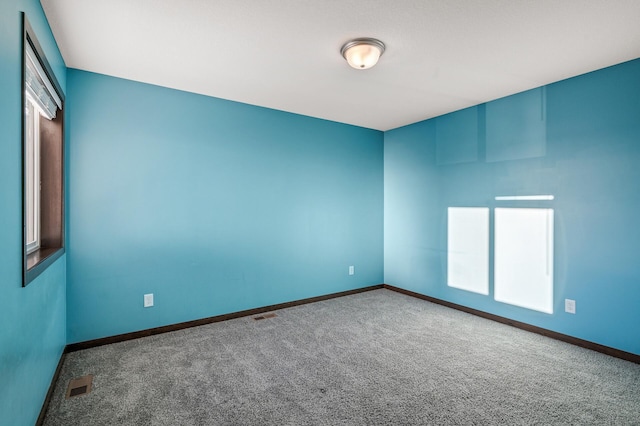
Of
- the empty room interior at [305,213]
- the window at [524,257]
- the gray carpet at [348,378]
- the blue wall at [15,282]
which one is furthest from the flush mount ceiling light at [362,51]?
the gray carpet at [348,378]

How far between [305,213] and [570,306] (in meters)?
2.87

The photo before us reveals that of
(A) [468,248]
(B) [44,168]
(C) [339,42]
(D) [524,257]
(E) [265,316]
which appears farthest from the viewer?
(A) [468,248]

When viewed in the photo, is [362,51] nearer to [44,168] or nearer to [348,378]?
[348,378]

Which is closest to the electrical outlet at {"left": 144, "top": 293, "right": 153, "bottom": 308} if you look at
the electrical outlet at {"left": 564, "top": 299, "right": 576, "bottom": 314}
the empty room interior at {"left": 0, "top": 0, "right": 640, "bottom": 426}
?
the empty room interior at {"left": 0, "top": 0, "right": 640, "bottom": 426}

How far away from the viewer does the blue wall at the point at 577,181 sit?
255 cm

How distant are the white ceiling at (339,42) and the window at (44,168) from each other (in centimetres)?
43

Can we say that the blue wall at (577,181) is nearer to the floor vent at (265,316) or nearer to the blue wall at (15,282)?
the floor vent at (265,316)

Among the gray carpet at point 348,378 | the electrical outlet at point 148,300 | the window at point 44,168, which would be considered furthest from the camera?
the electrical outlet at point 148,300

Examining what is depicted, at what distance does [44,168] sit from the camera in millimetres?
2408

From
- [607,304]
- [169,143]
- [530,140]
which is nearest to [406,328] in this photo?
[607,304]

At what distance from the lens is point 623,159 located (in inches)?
101

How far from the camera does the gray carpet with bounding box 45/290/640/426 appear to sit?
1.84 m

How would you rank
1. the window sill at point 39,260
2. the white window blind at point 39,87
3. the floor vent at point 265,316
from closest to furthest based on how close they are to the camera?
1. the window sill at point 39,260
2. the white window blind at point 39,87
3. the floor vent at point 265,316

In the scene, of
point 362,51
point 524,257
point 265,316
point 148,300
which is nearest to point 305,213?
point 265,316
